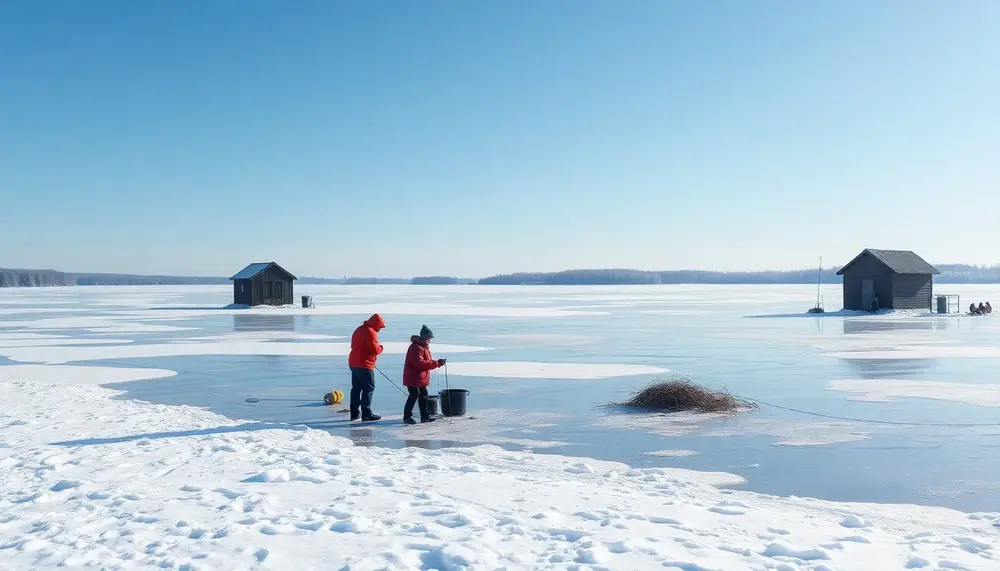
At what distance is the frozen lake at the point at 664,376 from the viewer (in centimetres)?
915

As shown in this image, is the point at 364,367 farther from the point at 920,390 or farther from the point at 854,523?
the point at 920,390

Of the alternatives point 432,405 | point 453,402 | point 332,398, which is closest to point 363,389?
point 432,405

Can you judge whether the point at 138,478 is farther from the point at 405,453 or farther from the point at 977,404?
the point at 977,404

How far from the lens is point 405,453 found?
9.68m

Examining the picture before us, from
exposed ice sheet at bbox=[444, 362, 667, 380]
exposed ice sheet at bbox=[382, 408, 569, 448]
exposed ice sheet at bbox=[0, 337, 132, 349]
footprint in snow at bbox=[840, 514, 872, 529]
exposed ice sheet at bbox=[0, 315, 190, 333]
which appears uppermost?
exposed ice sheet at bbox=[0, 315, 190, 333]

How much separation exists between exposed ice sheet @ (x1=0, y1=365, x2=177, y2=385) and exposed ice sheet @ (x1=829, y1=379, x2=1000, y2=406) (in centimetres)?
1421

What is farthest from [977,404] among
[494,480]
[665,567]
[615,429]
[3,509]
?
[3,509]

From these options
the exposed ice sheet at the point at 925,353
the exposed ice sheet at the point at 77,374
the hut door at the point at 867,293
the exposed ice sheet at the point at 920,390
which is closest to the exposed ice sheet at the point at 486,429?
the exposed ice sheet at the point at 920,390

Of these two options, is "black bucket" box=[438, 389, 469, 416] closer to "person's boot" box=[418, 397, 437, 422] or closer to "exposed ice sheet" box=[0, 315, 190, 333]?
"person's boot" box=[418, 397, 437, 422]

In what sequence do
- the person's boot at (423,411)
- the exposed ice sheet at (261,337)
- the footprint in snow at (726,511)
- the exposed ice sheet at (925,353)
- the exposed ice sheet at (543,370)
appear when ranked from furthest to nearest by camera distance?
the exposed ice sheet at (261,337)
the exposed ice sheet at (925,353)
the exposed ice sheet at (543,370)
the person's boot at (423,411)
the footprint in snow at (726,511)

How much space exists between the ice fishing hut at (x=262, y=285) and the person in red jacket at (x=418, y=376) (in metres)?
42.9

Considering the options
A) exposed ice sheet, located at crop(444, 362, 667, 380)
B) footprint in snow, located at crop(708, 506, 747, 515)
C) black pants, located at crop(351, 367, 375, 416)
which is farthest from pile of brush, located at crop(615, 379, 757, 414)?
footprint in snow, located at crop(708, 506, 747, 515)

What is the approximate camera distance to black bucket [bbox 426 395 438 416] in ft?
39.8

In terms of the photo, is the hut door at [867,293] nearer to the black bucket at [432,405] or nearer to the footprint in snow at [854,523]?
the black bucket at [432,405]
